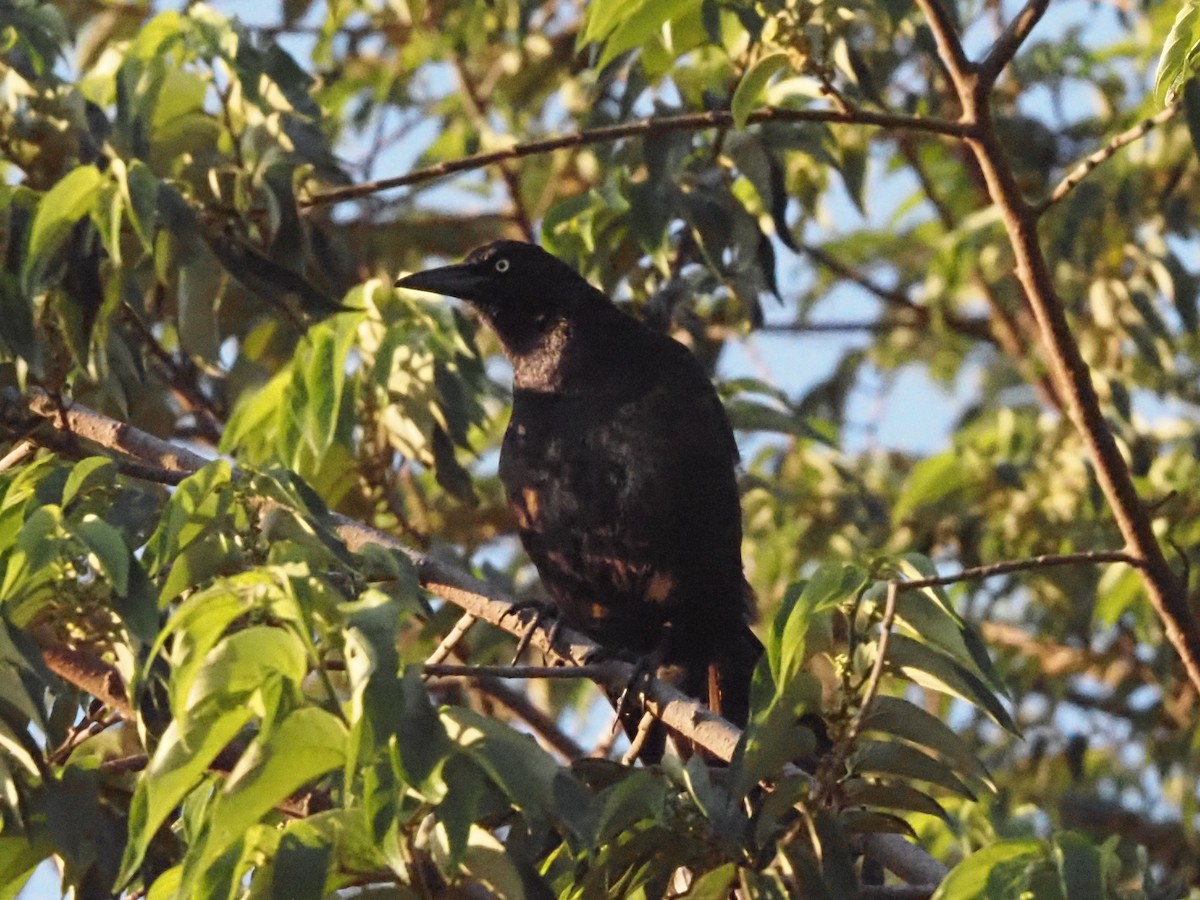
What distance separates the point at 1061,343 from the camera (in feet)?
9.34

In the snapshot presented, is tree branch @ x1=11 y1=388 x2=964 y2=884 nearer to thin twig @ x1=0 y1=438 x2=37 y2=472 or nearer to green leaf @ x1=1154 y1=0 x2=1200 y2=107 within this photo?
thin twig @ x1=0 y1=438 x2=37 y2=472

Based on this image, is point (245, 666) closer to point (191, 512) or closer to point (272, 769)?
point (272, 769)

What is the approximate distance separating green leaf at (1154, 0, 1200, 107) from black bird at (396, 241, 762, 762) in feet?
5.51

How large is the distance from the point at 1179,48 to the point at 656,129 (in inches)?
38.8

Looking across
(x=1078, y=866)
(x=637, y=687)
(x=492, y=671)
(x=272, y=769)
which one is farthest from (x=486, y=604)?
(x=1078, y=866)

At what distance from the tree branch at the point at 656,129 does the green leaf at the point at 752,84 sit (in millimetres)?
90

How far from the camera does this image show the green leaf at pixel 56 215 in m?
2.87

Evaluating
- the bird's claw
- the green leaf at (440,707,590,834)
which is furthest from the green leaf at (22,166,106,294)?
the green leaf at (440,707,590,834)

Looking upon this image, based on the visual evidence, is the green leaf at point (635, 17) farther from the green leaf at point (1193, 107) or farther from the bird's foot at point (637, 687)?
the bird's foot at point (637, 687)

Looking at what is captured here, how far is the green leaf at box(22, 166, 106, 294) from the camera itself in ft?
9.41

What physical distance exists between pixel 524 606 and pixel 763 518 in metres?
1.79

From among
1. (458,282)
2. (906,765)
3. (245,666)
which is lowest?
(245,666)

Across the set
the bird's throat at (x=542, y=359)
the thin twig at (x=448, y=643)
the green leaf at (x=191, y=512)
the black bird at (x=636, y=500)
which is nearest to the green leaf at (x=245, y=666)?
the green leaf at (x=191, y=512)

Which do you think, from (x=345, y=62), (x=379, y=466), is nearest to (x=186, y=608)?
(x=379, y=466)
